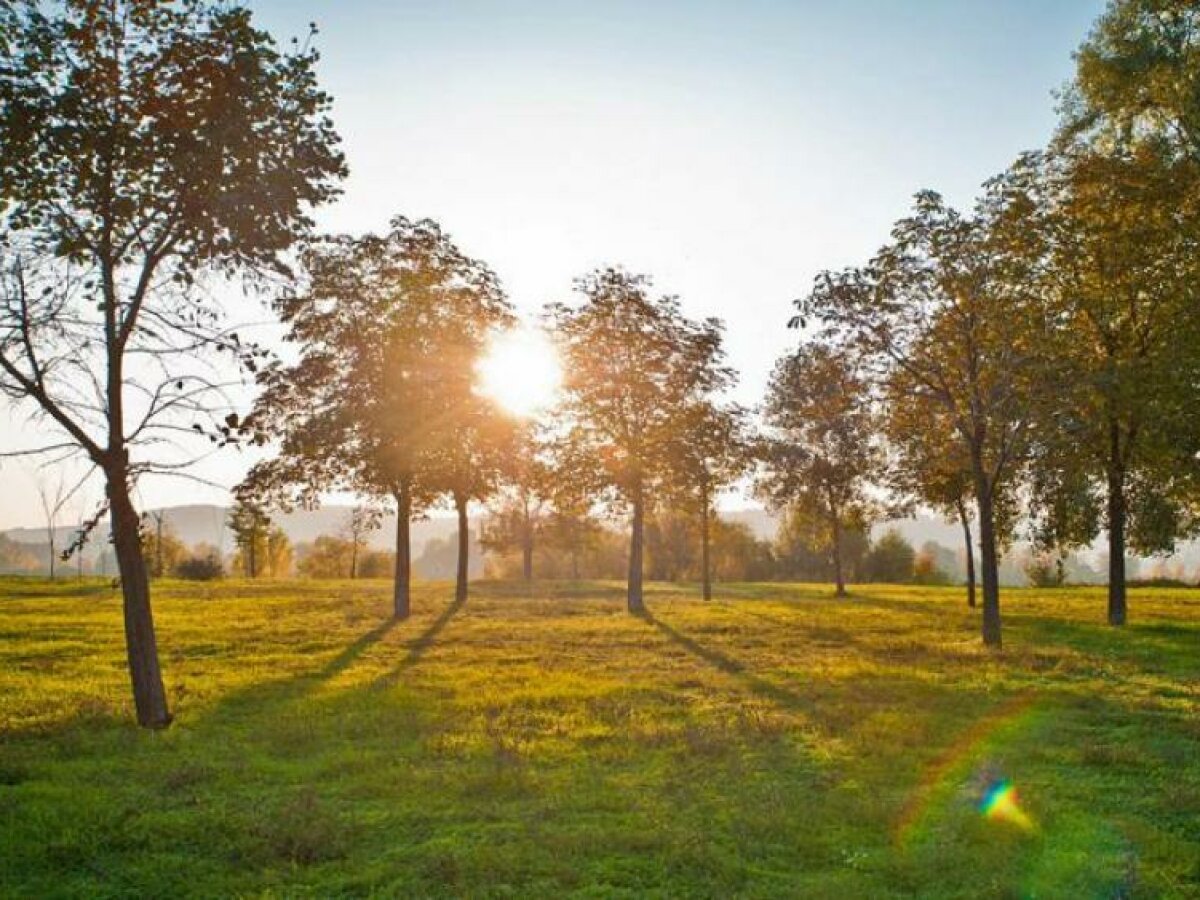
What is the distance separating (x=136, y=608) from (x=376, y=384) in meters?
21.2

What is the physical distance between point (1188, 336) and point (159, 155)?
2922 cm

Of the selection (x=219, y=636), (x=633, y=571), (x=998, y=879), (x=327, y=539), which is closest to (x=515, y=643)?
(x=219, y=636)

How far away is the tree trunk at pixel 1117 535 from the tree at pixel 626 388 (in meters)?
18.9

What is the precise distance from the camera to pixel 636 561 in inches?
1745

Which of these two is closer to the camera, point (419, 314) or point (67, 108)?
point (67, 108)

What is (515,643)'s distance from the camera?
3072 centimetres

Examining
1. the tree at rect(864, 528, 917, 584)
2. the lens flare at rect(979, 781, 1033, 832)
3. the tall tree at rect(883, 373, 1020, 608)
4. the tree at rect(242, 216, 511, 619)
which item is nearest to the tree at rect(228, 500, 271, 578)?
the tree at rect(242, 216, 511, 619)

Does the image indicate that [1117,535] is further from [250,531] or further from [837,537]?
[250,531]

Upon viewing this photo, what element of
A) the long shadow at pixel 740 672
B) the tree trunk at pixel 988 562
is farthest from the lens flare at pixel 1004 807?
the tree trunk at pixel 988 562

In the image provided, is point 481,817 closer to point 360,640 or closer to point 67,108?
point 67,108

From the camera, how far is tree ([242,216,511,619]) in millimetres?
37531

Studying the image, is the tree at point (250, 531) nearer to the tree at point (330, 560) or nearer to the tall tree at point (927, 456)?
the tree at point (330, 560)

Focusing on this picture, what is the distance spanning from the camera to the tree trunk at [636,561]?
144 feet

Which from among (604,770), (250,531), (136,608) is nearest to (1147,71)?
(604,770)
